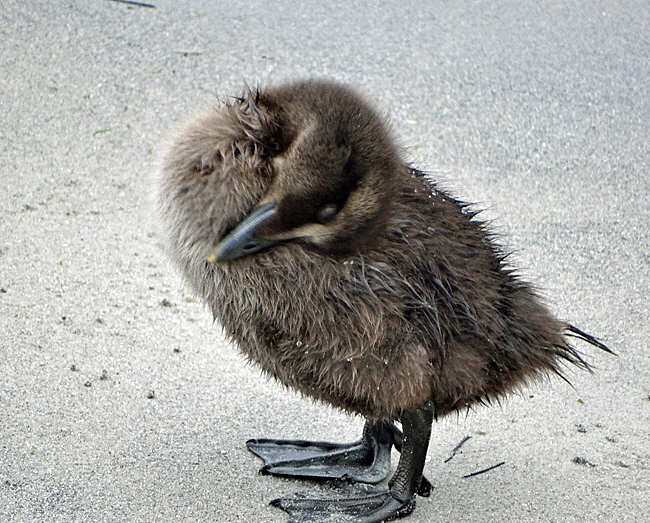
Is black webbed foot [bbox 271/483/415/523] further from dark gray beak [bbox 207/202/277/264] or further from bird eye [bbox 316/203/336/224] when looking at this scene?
bird eye [bbox 316/203/336/224]

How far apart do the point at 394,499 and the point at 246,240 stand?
3.91 feet

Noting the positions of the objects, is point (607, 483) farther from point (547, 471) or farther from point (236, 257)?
point (236, 257)

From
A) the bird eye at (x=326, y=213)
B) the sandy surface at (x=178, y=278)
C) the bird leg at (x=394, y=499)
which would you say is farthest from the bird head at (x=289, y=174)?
the bird leg at (x=394, y=499)

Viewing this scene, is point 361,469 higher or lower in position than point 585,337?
lower

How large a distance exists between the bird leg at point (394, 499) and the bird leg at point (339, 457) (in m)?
0.17

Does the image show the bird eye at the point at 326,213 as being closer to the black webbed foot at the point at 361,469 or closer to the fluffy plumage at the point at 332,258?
the fluffy plumage at the point at 332,258

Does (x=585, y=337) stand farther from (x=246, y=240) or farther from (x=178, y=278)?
(x=178, y=278)

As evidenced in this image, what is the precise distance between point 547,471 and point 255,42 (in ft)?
16.0

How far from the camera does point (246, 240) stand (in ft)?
9.49

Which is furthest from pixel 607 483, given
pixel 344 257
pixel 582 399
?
pixel 344 257

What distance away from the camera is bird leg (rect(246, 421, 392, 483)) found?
11.7 ft

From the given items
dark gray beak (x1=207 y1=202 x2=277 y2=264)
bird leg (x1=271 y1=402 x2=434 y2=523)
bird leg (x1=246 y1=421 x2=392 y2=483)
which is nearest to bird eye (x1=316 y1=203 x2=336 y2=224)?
dark gray beak (x1=207 y1=202 x2=277 y2=264)

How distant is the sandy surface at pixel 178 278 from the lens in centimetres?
347

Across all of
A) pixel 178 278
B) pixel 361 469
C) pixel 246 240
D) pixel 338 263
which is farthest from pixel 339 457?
pixel 178 278
